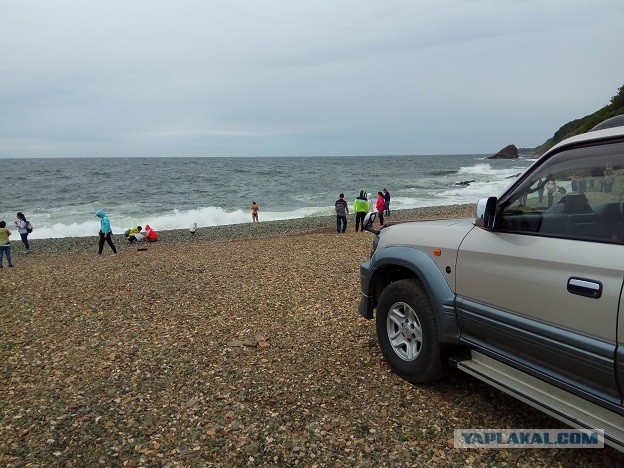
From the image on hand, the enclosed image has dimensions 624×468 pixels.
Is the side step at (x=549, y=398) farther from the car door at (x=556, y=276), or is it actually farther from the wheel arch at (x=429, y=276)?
the wheel arch at (x=429, y=276)

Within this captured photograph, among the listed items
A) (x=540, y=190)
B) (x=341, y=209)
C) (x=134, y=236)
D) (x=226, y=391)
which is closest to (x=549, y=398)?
(x=540, y=190)

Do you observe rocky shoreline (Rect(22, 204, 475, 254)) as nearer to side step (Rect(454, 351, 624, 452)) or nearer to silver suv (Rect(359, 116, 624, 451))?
silver suv (Rect(359, 116, 624, 451))

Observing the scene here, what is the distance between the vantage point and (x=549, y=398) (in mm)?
3062

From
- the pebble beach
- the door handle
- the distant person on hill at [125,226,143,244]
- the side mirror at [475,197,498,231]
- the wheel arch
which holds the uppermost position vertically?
the side mirror at [475,197,498,231]

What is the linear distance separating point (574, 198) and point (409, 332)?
74.0 inches

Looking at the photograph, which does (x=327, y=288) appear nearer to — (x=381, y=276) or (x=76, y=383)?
(x=381, y=276)

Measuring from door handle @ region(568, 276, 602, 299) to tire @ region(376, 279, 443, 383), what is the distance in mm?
1366

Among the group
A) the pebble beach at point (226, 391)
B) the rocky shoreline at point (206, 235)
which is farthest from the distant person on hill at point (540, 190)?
the rocky shoreline at point (206, 235)

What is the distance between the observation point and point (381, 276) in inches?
191

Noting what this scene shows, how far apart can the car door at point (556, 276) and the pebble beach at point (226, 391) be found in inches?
33.9

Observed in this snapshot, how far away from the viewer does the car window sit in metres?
2.89

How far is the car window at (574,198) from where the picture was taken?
9.48 ft

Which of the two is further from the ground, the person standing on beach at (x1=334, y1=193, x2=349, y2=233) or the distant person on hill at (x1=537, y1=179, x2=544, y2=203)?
the distant person on hill at (x1=537, y1=179, x2=544, y2=203)

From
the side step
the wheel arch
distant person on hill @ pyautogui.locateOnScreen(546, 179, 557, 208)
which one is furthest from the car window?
the side step
